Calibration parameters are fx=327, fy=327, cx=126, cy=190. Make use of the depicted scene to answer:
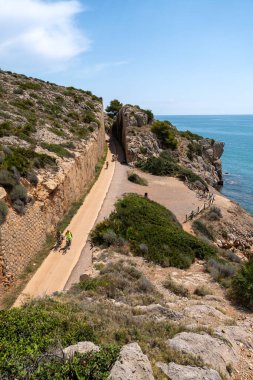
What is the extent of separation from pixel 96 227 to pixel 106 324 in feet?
41.7

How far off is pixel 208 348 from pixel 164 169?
33511 millimetres

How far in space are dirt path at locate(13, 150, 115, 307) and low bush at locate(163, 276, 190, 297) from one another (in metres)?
5.23

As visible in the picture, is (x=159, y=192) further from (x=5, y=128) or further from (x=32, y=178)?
(x=32, y=178)

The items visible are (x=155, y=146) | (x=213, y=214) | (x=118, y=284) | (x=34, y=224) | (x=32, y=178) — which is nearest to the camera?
(x=118, y=284)

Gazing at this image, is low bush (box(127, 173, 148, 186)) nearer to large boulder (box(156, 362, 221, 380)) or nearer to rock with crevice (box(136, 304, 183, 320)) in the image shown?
rock with crevice (box(136, 304, 183, 320))

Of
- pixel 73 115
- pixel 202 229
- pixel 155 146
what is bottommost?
pixel 202 229

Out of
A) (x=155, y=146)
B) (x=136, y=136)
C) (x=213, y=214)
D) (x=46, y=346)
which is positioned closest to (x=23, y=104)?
(x=136, y=136)

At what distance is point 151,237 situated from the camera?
831 inches

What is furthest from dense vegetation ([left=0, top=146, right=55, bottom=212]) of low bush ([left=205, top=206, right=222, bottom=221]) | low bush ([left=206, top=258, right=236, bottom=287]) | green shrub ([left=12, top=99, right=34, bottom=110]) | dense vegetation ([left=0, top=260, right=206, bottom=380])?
low bush ([left=205, top=206, right=222, bottom=221])

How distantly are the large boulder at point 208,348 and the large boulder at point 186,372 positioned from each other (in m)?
0.62

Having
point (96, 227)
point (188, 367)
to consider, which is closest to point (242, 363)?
point (188, 367)

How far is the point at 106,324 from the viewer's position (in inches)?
363

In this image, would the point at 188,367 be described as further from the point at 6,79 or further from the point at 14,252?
the point at 6,79

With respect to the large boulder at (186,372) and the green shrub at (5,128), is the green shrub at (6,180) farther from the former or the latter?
the large boulder at (186,372)
